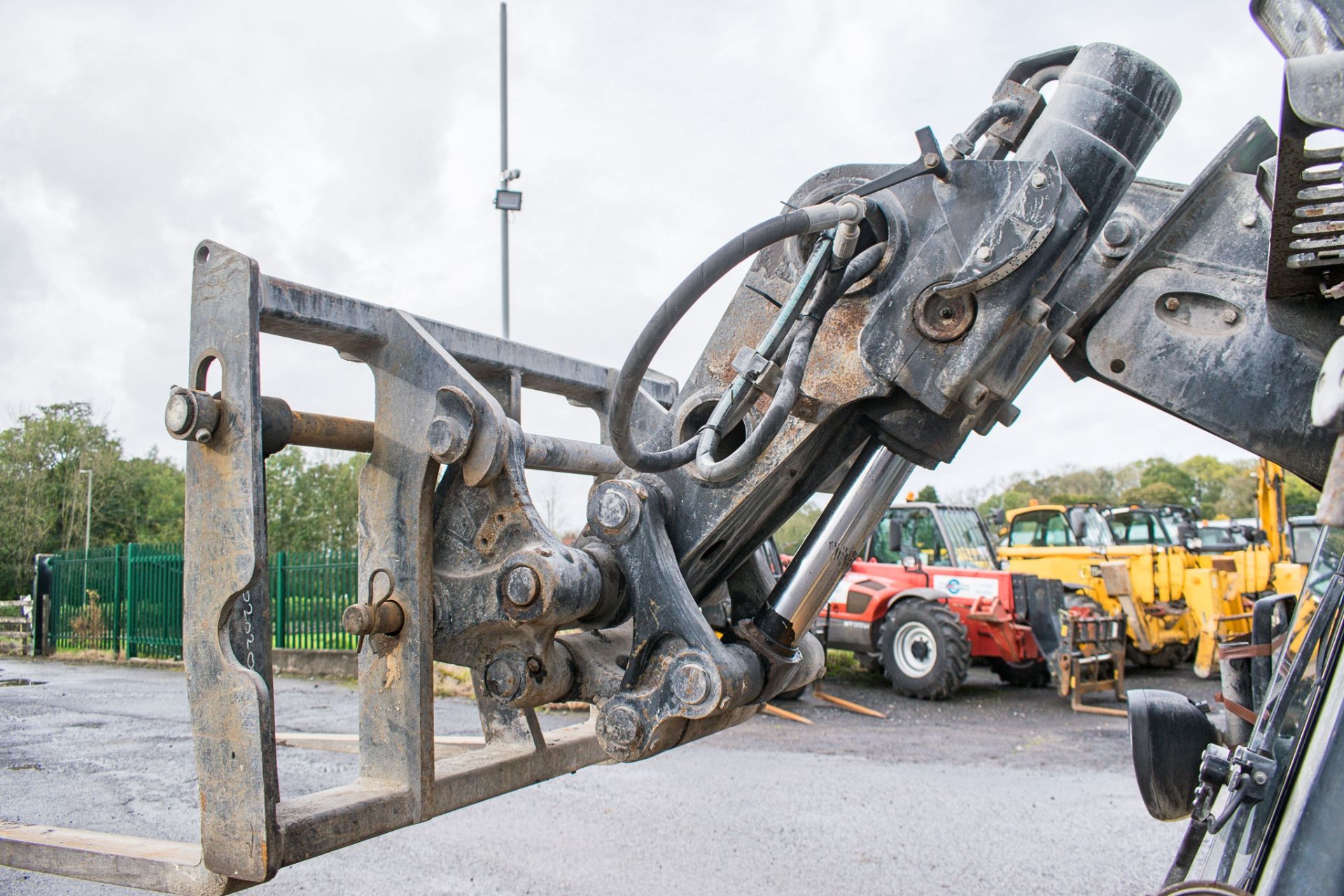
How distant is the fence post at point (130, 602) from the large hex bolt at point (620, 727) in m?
14.7

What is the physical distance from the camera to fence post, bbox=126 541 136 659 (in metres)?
15.0

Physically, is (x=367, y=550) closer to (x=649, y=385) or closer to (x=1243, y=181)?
(x=649, y=385)

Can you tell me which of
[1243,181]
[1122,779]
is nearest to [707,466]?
[1243,181]

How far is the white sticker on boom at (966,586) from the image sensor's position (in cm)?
1191

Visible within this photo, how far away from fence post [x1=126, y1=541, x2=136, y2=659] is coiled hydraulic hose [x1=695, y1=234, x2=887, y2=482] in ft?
49.1

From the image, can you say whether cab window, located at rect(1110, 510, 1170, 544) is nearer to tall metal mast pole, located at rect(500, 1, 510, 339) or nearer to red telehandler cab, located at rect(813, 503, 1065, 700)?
red telehandler cab, located at rect(813, 503, 1065, 700)

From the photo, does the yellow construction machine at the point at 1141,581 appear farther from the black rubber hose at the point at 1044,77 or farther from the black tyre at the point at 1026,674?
the black rubber hose at the point at 1044,77

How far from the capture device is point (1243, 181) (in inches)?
84.6

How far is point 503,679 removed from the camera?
7.72ft

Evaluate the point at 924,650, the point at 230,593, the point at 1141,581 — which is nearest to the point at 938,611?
the point at 924,650

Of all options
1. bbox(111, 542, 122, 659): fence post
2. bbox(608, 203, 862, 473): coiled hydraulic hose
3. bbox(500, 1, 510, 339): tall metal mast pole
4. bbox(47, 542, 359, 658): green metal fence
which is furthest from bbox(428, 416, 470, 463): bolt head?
bbox(111, 542, 122, 659): fence post

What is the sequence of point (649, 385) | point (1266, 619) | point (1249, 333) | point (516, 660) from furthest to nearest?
point (649, 385) → point (1266, 619) → point (516, 660) → point (1249, 333)

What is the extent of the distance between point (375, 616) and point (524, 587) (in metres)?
0.37

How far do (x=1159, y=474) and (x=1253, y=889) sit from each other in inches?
2497
